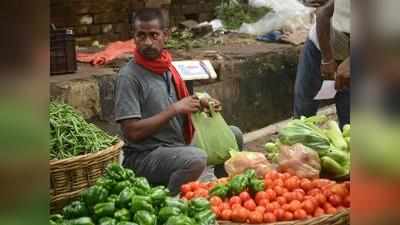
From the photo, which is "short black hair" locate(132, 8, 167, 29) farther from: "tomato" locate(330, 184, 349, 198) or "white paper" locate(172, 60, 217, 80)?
"tomato" locate(330, 184, 349, 198)

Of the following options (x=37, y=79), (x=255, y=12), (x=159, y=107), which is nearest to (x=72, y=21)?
(x=255, y=12)

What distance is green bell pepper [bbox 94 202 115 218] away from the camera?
10.3 feet

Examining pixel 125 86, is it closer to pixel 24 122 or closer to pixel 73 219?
pixel 73 219

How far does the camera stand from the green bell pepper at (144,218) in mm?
3045

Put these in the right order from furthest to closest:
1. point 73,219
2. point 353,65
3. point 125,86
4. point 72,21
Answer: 1. point 72,21
2. point 125,86
3. point 73,219
4. point 353,65

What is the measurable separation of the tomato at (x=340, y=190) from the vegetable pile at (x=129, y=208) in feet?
2.42

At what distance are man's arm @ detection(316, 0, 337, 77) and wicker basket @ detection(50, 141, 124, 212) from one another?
7.77 feet

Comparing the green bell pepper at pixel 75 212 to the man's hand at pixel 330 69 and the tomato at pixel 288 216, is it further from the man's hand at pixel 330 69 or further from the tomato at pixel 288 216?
the man's hand at pixel 330 69

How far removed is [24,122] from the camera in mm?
1453

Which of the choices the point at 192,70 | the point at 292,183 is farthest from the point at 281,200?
the point at 192,70

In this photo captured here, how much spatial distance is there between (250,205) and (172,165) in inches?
45.4

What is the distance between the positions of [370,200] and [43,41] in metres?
0.75

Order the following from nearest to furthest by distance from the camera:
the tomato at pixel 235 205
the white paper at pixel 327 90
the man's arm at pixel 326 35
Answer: the tomato at pixel 235 205 < the man's arm at pixel 326 35 < the white paper at pixel 327 90

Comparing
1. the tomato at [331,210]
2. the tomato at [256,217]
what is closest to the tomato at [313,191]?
the tomato at [331,210]
